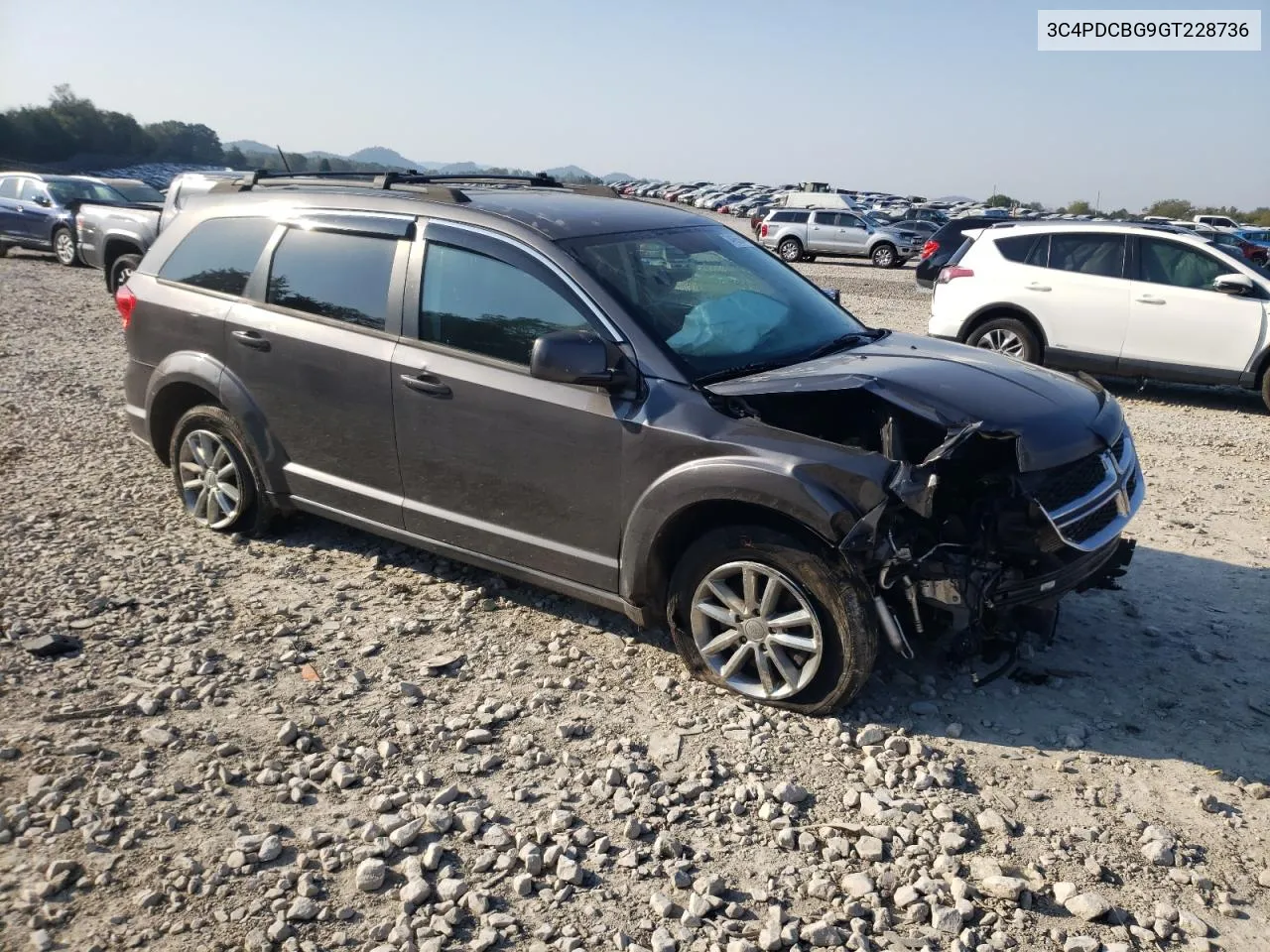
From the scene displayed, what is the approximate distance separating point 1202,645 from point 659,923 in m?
3.11

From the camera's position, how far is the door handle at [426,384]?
4527 mm

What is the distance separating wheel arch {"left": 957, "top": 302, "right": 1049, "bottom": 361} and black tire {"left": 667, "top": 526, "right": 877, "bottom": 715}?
7660 millimetres

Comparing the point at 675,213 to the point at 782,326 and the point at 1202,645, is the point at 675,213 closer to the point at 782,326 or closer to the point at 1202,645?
the point at 782,326

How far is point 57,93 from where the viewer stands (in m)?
96.6

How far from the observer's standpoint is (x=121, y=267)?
14430mm

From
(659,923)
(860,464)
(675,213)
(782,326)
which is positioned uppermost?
(675,213)

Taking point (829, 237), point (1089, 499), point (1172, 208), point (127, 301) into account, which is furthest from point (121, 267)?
point (1172, 208)

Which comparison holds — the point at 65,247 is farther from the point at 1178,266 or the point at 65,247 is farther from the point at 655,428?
the point at 655,428

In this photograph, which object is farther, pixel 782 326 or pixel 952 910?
pixel 782 326

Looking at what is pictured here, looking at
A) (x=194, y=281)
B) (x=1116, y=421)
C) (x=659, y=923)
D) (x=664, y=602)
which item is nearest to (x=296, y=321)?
(x=194, y=281)

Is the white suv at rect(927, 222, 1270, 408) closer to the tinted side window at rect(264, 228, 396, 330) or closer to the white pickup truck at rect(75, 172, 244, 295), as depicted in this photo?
the tinted side window at rect(264, 228, 396, 330)

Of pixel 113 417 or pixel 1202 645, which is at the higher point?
pixel 113 417

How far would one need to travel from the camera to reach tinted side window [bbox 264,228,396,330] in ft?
15.9

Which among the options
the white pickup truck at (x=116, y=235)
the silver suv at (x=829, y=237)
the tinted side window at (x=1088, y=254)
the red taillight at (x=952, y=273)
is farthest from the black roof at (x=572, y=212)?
the silver suv at (x=829, y=237)
